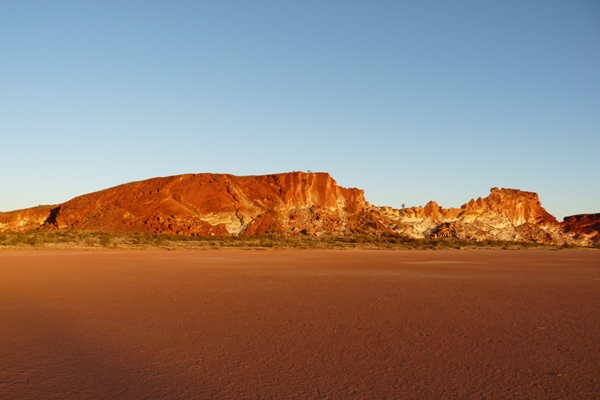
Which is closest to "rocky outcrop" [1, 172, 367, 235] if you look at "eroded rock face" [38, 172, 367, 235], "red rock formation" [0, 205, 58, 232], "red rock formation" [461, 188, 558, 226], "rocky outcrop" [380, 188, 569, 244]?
"eroded rock face" [38, 172, 367, 235]

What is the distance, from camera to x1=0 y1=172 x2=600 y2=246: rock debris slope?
6888 cm

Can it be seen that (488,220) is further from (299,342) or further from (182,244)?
(299,342)

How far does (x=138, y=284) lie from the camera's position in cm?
1261

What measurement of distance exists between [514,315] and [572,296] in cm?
339

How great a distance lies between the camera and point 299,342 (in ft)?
20.0

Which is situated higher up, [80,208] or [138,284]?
[80,208]

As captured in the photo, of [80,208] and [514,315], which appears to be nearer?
[514,315]

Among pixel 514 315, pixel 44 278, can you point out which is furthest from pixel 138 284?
pixel 514 315

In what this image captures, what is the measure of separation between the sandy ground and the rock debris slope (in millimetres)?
57345

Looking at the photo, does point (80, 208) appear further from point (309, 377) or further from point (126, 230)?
point (309, 377)

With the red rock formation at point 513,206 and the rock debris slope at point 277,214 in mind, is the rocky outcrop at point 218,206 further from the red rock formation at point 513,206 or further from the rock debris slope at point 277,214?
the red rock formation at point 513,206

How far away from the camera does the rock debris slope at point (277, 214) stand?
2712 inches

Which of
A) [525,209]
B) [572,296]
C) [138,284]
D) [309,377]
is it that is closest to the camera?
[309,377]

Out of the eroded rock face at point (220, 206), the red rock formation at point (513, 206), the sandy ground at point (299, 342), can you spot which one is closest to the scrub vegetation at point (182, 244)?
the eroded rock face at point (220, 206)
